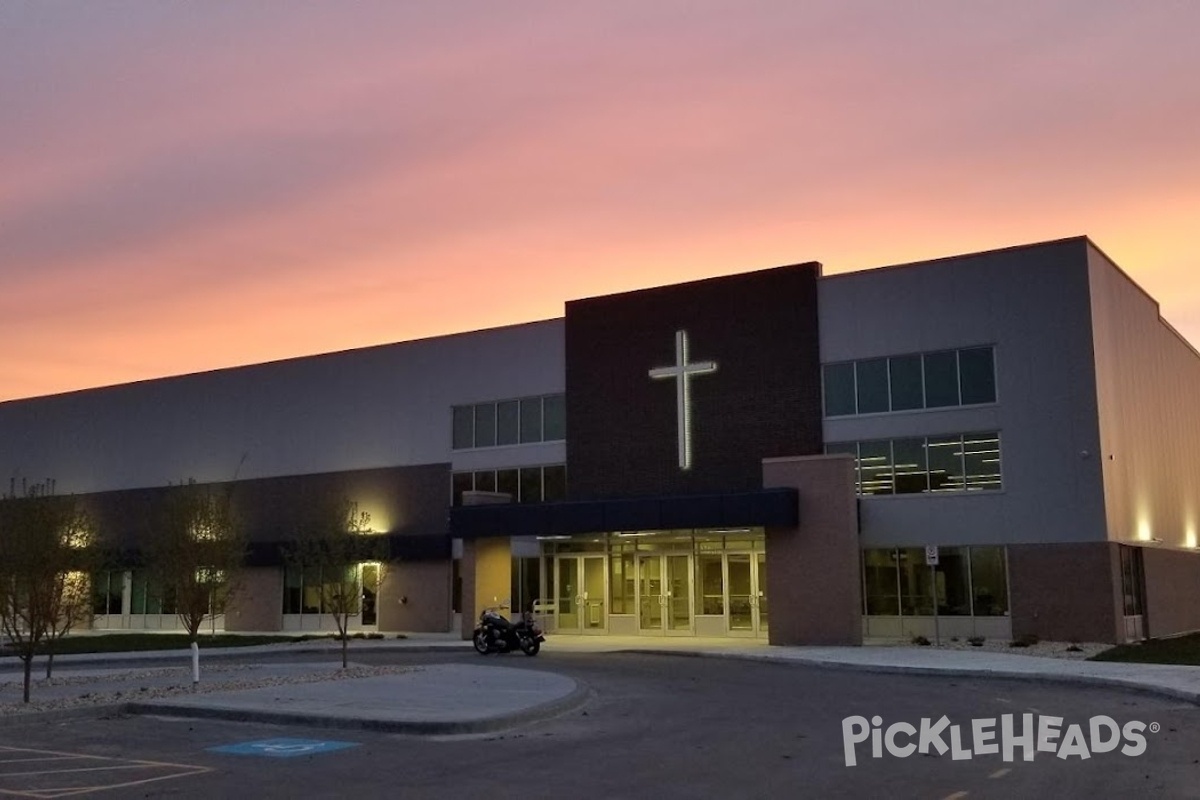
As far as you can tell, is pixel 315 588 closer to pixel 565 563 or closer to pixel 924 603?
pixel 565 563

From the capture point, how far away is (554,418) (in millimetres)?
43062

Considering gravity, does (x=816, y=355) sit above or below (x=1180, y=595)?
above

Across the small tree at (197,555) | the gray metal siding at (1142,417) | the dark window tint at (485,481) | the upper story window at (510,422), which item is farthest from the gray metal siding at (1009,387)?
the small tree at (197,555)

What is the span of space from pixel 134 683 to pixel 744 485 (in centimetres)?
2023

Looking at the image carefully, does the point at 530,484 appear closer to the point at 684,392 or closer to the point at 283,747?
the point at 684,392

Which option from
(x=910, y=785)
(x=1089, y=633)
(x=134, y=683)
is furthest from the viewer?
(x=1089, y=633)

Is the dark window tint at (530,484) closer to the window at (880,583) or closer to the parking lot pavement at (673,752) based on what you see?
the window at (880,583)

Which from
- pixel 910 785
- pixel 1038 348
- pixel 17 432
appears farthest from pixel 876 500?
pixel 17 432

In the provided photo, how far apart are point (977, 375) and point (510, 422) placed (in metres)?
17.1

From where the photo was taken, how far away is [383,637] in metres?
41.7

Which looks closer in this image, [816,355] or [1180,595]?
[816,355]

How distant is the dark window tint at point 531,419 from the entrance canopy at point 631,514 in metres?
5.01

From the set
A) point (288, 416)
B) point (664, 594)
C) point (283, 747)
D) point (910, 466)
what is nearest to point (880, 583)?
point (910, 466)

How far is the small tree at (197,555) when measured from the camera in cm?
2372
